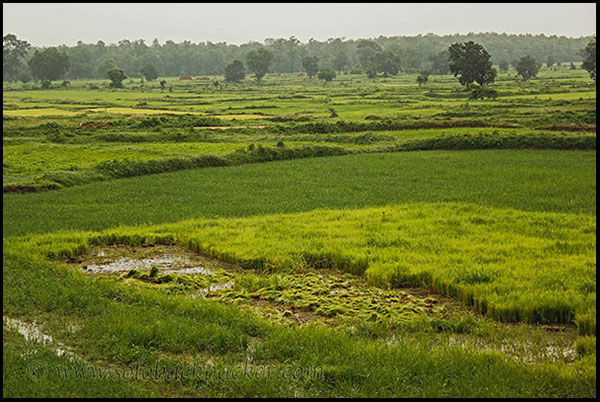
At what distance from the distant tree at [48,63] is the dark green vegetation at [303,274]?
79913 mm

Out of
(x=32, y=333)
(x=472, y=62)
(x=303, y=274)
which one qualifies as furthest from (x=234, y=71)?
(x=32, y=333)

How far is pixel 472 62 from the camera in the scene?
58.6 meters

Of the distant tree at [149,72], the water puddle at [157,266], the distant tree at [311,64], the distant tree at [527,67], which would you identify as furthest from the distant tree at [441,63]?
the water puddle at [157,266]

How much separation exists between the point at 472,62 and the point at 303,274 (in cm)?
5366

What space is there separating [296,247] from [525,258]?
403 cm

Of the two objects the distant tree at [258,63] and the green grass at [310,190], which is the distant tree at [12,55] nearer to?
the distant tree at [258,63]

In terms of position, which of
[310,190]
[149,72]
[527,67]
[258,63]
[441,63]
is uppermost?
[258,63]

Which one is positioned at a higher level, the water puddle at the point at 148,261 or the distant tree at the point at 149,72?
the distant tree at the point at 149,72

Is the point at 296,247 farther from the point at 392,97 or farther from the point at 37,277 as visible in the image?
the point at 392,97

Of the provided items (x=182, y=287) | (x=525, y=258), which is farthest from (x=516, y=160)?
(x=182, y=287)

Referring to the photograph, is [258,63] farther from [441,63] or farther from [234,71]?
[441,63]

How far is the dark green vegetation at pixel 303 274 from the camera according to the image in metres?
6.12

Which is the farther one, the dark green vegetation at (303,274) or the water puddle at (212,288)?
the water puddle at (212,288)

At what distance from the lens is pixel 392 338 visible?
→ 727 centimetres
